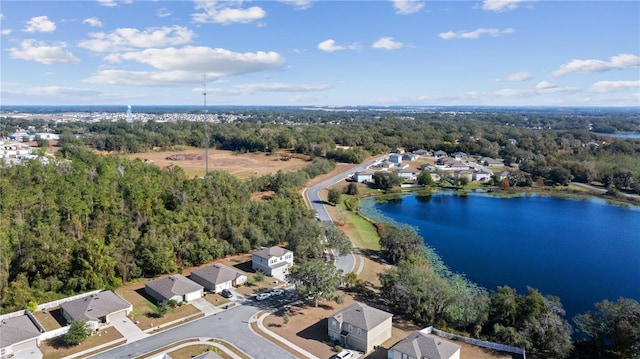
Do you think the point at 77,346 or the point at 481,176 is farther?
the point at 481,176

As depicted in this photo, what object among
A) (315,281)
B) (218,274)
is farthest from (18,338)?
(315,281)

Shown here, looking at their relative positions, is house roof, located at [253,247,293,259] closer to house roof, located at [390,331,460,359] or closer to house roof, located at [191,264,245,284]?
house roof, located at [191,264,245,284]

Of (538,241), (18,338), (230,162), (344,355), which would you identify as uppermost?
(230,162)

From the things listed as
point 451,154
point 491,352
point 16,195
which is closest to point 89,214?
point 16,195

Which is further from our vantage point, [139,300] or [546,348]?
[139,300]

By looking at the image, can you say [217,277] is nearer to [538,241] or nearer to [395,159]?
[538,241]

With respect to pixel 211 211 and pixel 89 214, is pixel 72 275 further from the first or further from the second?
pixel 211 211

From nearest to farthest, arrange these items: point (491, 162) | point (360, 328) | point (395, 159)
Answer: point (360, 328) < point (491, 162) < point (395, 159)
